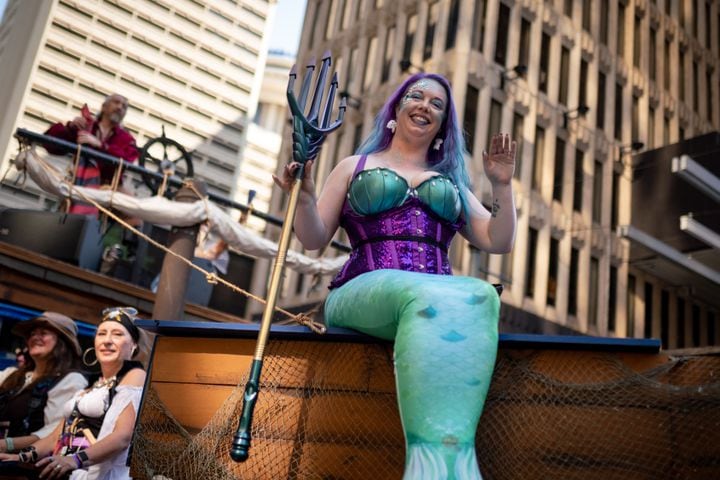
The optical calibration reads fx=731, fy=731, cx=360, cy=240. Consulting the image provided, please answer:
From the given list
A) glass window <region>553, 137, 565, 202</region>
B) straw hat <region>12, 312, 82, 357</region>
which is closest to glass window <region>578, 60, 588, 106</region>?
glass window <region>553, 137, 565, 202</region>

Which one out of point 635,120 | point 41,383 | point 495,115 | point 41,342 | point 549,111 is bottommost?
point 41,383

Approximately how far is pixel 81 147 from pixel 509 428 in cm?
625

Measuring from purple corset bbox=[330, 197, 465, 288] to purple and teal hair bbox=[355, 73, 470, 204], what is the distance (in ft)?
0.88

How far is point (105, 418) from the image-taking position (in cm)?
374

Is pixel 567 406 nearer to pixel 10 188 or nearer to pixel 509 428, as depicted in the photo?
pixel 509 428

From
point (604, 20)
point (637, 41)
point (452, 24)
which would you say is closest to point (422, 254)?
point (452, 24)

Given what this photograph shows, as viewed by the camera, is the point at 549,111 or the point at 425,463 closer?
the point at 425,463

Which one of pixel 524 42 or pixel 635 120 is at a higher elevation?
pixel 524 42

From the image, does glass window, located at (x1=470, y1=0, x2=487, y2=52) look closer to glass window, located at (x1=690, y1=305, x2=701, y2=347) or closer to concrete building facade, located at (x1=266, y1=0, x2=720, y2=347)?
concrete building facade, located at (x1=266, y1=0, x2=720, y2=347)

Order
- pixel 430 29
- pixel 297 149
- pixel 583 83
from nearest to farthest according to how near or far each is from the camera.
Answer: pixel 297 149 → pixel 430 29 → pixel 583 83

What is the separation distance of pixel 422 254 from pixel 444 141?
615 millimetres

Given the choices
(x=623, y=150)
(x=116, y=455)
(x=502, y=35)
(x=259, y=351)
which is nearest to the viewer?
(x=259, y=351)

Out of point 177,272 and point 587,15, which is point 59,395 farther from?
point 587,15

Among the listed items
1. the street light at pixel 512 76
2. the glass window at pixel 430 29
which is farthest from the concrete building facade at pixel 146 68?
the street light at pixel 512 76
